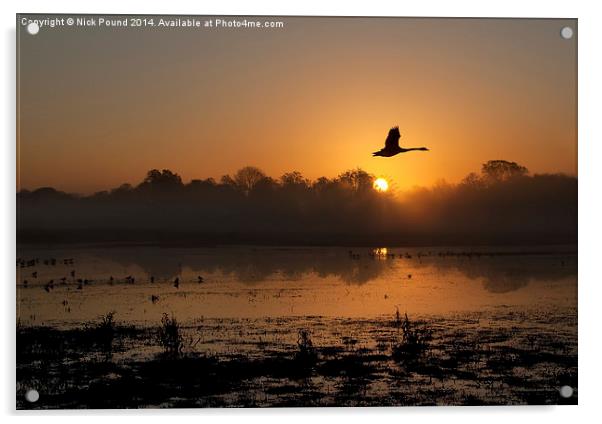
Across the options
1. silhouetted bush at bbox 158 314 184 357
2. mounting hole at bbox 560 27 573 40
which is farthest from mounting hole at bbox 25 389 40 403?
mounting hole at bbox 560 27 573 40

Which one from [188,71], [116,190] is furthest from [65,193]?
[188,71]

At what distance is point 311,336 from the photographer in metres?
4.84

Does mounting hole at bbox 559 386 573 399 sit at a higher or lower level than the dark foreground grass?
lower

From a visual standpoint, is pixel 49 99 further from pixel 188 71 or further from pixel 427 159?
pixel 427 159

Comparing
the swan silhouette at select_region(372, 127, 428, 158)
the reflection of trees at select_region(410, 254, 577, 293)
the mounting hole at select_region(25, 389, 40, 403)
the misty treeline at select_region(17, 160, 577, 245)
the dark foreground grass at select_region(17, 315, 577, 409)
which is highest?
the swan silhouette at select_region(372, 127, 428, 158)

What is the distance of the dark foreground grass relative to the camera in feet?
15.7

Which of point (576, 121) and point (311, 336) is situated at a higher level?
point (576, 121)

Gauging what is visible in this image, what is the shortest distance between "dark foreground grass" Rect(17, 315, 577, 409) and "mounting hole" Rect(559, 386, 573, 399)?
3 centimetres

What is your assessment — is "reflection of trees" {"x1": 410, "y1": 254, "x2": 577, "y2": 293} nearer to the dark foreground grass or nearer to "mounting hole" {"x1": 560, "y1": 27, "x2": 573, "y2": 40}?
the dark foreground grass

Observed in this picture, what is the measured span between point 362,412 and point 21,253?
74.0 inches
